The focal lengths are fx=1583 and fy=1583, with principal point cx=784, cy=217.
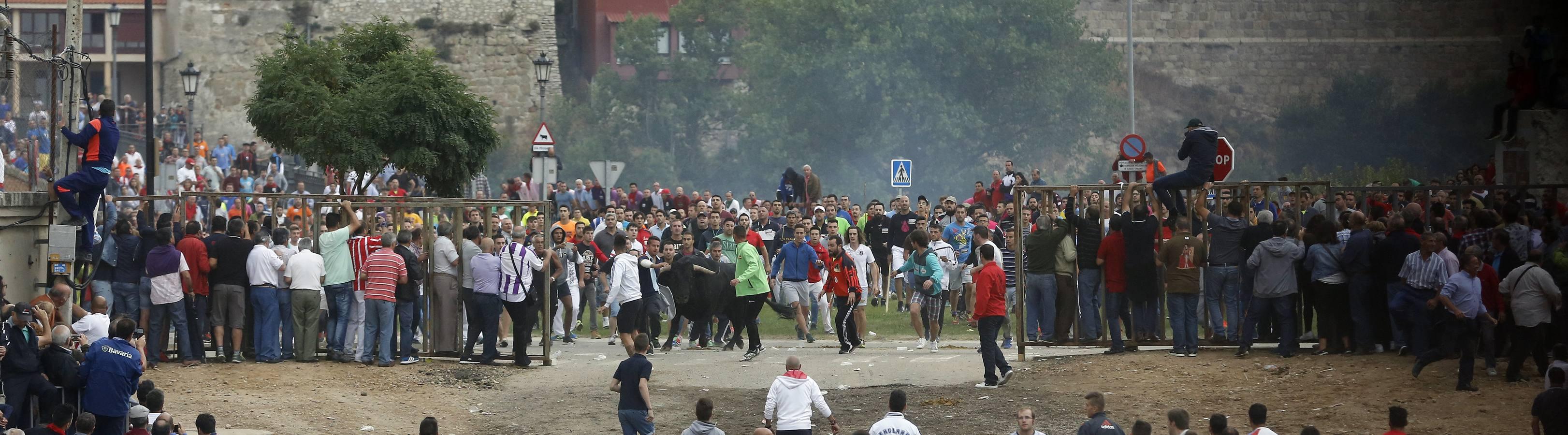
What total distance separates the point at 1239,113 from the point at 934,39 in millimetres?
14091

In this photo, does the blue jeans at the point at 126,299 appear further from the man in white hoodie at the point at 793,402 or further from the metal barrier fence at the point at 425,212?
the man in white hoodie at the point at 793,402

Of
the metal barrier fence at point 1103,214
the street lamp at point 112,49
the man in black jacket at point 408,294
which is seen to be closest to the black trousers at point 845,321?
the metal barrier fence at point 1103,214

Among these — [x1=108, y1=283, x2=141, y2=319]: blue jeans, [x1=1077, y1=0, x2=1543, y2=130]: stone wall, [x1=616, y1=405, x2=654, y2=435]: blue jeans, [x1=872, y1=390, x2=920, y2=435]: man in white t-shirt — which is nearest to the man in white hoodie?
[x1=872, y1=390, x2=920, y2=435]: man in white t-shirt

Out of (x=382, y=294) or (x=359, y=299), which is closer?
(x=382, y=294)

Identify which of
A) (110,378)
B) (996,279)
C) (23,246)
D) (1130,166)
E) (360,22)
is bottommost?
(110,378)

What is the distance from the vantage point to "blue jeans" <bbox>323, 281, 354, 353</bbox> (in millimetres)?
15891

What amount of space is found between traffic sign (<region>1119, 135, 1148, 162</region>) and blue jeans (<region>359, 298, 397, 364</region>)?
10.5 metres

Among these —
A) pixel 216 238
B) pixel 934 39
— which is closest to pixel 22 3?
pixel 934 39

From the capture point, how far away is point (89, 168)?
13.7 meters

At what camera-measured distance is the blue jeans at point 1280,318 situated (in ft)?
50.0

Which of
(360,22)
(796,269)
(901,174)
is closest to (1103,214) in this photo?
(796,269)

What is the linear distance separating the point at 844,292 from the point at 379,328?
197 inches

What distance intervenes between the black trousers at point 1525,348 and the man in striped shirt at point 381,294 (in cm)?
1024

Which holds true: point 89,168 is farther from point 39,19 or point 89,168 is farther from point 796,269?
point 39,19
